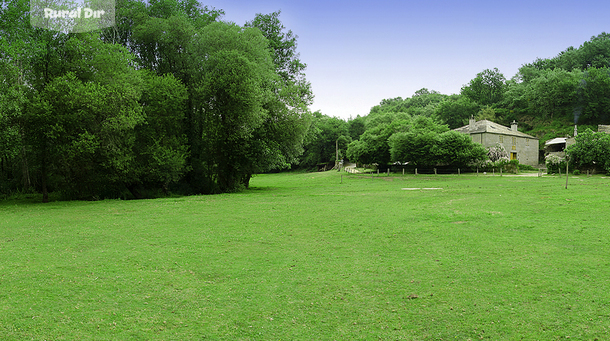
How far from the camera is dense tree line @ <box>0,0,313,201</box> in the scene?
80.9 feet

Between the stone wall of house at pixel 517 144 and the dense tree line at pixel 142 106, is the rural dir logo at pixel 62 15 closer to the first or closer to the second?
the dense tree line at pixel 142 106

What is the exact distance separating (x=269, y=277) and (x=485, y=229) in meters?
8.42

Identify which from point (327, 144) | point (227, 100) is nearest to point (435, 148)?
point (227, 100)

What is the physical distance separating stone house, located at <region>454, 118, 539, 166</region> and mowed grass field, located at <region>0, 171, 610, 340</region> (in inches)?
2446

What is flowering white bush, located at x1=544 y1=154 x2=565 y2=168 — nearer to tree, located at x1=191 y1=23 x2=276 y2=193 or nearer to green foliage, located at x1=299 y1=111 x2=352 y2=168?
tree, located at x1=191 y1=23 x2=276 y2=193

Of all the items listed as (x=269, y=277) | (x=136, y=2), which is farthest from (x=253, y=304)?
(x=136, y=2)

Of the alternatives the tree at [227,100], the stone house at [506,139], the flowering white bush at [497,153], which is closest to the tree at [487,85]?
the stone house at [506,139]

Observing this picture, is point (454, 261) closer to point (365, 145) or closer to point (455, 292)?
point (455, 292)

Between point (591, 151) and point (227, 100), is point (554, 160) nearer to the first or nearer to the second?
point (591, 151)

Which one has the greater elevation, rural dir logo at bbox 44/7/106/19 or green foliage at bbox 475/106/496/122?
green foliage at bbox 475/106/496/122

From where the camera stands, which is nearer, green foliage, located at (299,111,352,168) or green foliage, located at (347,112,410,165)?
green foliage, located at (347,112,410,165)

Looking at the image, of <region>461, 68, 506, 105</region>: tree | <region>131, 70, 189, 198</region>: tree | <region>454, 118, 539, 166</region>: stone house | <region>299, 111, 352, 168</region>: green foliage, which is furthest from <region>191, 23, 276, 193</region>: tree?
<region>461, 68, 506, 105</region>: tree

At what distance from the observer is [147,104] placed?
102ft

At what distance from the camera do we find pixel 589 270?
331 inches
